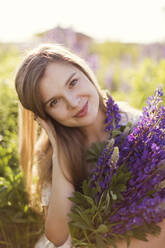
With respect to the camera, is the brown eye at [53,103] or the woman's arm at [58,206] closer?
the woman's arm at [58,206]

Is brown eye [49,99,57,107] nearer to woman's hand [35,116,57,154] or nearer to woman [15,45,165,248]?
woman [15,45,165,248]

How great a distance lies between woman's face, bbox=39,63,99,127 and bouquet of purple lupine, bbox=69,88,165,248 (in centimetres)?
49

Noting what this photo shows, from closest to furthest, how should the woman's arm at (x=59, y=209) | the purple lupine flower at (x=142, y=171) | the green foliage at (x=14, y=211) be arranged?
the purple lupine flower at (x=142, y=171)
the woman's arm at (x=59, y=209)
the green foliage at (x=14, y=211)

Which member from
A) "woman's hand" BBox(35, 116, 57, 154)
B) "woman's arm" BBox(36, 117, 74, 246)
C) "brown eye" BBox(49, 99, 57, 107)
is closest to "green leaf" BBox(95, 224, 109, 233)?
"woman's arm" BBox(36, 117, 74, 246)

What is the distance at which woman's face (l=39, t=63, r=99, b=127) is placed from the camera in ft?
5.97

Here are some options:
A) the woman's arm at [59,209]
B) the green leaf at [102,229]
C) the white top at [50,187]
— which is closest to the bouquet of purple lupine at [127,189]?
the green leaf at [102,229]

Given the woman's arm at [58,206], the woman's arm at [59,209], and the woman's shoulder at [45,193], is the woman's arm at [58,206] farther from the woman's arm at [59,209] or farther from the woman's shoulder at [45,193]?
the woman's shoulder at [45,193]

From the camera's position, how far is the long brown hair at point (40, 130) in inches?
72.7

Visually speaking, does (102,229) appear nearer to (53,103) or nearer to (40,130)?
(53,103)

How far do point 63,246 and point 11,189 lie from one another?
0.63 metres

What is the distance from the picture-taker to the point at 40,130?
239cm

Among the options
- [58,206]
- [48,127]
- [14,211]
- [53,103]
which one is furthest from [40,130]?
[58,206]

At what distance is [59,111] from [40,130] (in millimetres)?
573

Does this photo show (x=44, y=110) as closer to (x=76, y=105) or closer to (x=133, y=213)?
(x=76, y=105)
